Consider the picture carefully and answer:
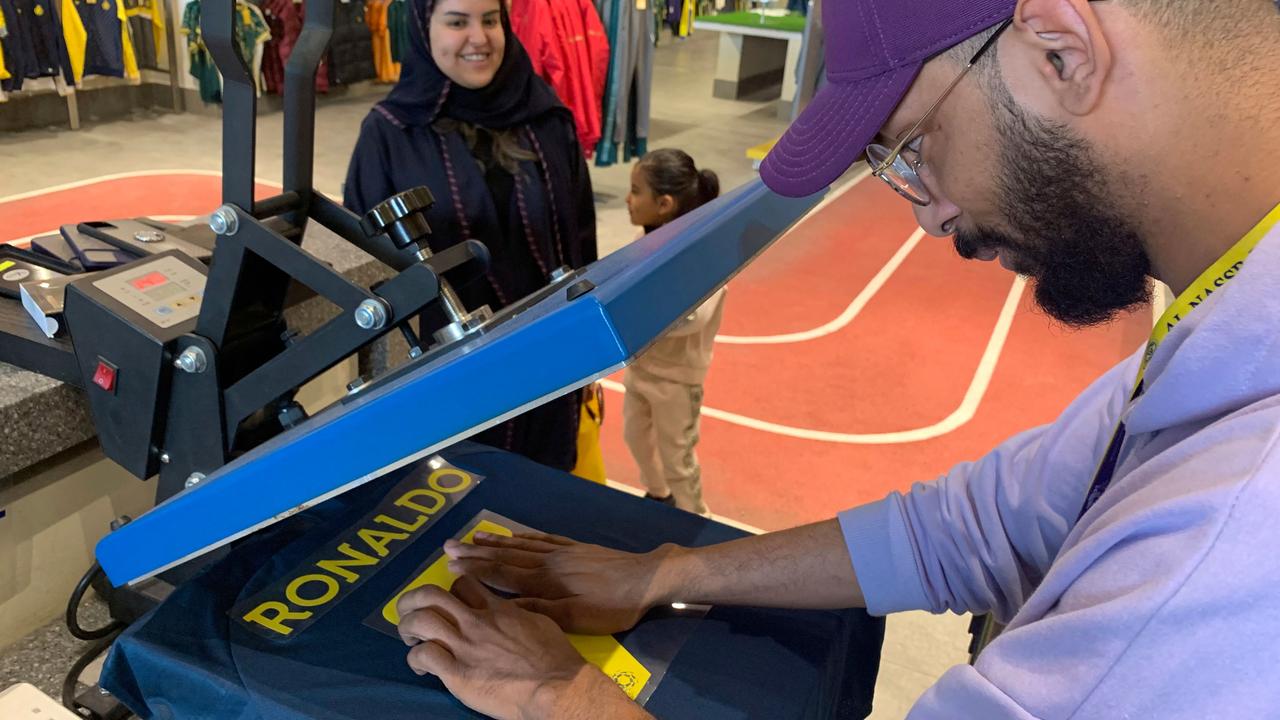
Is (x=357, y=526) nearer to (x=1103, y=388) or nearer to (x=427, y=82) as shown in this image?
(x=1103, y=388)

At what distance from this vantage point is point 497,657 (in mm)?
801

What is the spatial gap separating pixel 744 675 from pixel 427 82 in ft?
5.19

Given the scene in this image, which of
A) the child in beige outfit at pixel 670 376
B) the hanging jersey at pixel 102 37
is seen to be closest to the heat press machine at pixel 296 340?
the child in beige outfit at pixel 670 376

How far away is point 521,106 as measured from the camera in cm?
207

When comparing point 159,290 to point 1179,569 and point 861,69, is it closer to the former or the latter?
point 861,69

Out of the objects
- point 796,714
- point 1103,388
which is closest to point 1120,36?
point 1103,388

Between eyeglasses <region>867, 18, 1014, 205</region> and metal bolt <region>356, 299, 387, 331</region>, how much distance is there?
457 millimetres

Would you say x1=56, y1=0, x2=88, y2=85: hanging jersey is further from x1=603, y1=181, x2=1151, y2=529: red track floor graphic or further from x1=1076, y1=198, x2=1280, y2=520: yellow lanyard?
x1=1076, y1=198, x2=1280, y2=520: yellow lanyard

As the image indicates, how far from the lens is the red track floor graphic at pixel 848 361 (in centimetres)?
314

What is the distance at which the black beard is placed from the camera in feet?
2.27

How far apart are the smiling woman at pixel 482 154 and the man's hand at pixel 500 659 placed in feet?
3.64

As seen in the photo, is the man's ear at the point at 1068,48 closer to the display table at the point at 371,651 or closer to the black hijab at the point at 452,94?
the display table at the point at 371,651

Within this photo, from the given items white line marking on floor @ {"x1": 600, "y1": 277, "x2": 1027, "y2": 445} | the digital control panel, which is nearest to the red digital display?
the digital control panel

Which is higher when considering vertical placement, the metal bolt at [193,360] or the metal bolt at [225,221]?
the metal bolt at [225,221]
